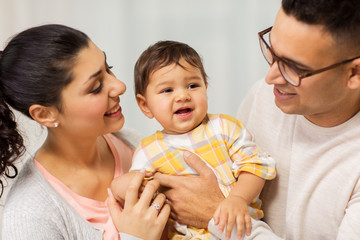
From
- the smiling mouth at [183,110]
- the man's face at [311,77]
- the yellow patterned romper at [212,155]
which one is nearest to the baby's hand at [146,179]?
the yellow patterned romper at [212,155]

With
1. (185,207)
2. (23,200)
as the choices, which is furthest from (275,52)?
(23,200)

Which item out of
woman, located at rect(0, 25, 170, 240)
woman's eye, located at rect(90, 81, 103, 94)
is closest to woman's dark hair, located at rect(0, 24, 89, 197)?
woman, located at rect(0, 25, 170, 240)

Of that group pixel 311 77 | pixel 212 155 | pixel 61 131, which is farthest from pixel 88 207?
pixel 311 77

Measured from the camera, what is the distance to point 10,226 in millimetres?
1722

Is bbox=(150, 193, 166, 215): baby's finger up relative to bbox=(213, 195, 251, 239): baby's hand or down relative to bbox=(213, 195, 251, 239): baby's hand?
down

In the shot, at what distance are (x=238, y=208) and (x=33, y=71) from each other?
0.99 metres

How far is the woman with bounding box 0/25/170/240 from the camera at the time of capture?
179cm

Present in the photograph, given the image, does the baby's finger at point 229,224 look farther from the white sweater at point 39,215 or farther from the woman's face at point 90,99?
the woman's face at point 90,99

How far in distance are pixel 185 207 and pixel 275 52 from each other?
0.72 meters

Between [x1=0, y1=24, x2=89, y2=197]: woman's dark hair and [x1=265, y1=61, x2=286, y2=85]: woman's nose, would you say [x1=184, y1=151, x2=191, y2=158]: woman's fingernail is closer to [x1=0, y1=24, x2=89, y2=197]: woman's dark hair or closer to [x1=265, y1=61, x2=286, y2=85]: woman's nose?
[x1=265, y1=61, x2=286, y2=85]: woman's nose

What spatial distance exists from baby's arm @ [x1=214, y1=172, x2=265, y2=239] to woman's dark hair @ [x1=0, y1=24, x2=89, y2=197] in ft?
2.64

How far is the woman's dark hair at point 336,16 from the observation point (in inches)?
58.8

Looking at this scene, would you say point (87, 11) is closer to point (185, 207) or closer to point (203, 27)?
point (203, 27)

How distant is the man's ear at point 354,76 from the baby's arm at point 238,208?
1.71 feet
